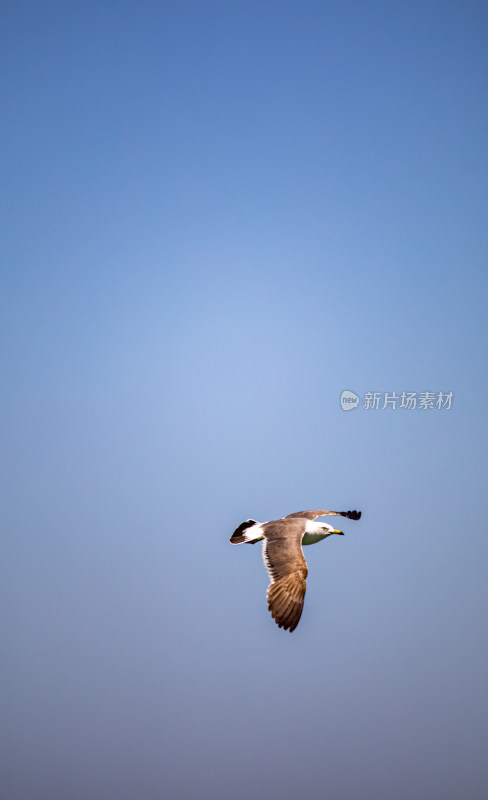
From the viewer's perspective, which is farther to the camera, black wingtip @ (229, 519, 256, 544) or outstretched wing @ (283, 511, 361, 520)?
outstretched wing @ (283, 511, 361, 520)

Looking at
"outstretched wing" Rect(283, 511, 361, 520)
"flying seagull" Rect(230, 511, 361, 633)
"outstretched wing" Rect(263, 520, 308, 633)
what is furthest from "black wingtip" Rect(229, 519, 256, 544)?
"outstretched wing" Rect(283, 511, 361, 520)

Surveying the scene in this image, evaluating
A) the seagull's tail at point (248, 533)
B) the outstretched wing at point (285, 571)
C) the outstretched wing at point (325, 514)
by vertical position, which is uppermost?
the outstretched wing at point (325, 514)

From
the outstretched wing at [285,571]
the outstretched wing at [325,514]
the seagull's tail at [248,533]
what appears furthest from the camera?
the outstretched wing at [325,514]

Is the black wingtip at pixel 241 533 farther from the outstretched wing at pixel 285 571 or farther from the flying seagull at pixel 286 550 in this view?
the outstretched wing at pixel 285 571

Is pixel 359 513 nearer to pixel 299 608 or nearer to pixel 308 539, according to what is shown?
pixel 308 539

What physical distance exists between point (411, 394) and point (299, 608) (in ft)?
4.80

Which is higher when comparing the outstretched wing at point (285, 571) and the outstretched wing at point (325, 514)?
the outstretched wing at point (325, 514)

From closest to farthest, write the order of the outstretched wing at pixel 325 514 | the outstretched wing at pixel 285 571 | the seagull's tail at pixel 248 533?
the outstretched wing at pixel 285 571 → the seagull's tail at pixel 248 533 → the outstretched wing at pixel 325 514

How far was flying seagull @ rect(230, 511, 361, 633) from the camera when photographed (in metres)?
2.77

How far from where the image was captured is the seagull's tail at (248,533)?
324 centimetres

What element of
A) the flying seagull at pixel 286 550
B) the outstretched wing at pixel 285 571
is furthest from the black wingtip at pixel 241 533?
the outstretched wing at pixel 285 571

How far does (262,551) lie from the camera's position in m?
3.14

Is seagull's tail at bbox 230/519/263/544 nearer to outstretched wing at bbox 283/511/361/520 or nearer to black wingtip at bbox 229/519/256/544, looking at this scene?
black wingtip at bbox 229/519/256/544

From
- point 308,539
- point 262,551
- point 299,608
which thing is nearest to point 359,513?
point 308,539
